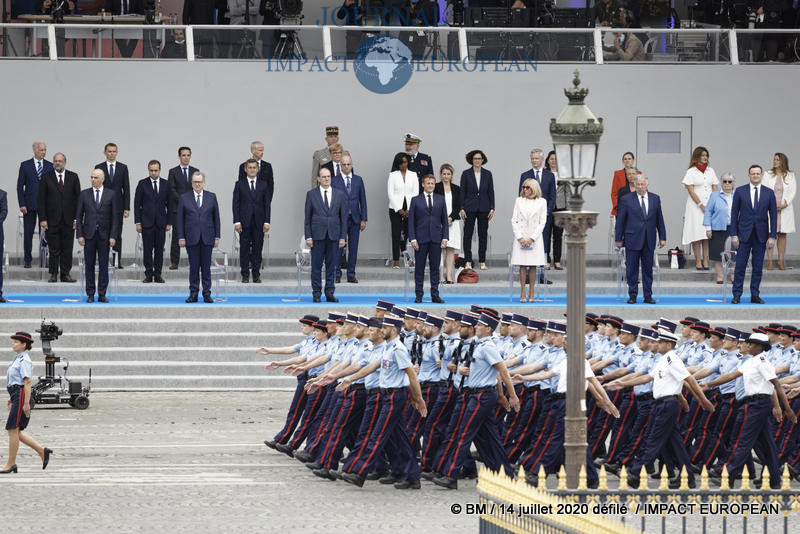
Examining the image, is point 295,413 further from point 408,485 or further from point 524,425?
point 524,425

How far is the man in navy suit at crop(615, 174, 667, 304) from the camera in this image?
21.5 meters

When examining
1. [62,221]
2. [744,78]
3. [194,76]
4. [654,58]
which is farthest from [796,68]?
[62,221]

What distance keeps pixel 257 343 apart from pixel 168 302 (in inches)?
79.9

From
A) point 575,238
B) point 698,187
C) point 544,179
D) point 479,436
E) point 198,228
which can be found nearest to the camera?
point 575,238

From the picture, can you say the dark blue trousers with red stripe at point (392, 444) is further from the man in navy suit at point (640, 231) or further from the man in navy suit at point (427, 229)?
the man in navy suit at point (640, 231)

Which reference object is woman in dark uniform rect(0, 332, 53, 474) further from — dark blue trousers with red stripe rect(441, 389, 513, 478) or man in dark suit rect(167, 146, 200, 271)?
man in dark suit rect(167, 146, 200, 271)

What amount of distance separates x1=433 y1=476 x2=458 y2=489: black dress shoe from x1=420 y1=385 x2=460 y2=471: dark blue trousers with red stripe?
0.40 metres

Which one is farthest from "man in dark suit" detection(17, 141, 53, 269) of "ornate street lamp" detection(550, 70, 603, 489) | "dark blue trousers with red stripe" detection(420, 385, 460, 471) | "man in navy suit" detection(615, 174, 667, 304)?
"ornate street lamp" detection(550, 70, 603, 489)

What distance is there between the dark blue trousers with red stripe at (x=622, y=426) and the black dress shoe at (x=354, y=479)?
2.62 meters

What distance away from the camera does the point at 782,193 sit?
953 inches

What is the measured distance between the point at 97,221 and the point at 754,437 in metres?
11.0

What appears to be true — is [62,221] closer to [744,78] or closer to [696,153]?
[696,153]

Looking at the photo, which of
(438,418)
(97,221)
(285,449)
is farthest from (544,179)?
Result: (438,418)

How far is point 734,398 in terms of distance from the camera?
14094 mm
